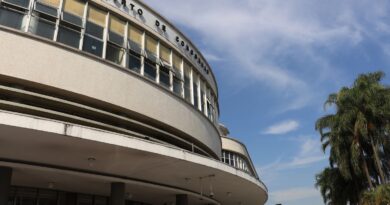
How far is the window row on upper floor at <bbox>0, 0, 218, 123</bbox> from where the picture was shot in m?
13.5

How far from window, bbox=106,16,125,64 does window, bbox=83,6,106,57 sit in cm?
37

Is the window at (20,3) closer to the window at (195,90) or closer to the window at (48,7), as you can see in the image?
the window at (48,7)

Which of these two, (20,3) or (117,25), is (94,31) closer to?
(117,25)

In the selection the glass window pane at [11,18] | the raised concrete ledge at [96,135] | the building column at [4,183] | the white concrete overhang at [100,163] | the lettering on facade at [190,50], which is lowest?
the building column at [4,183]

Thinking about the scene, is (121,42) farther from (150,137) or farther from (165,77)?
(150,137)

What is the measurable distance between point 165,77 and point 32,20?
626 centimetres

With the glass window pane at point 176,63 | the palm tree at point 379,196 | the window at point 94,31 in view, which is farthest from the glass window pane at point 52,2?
the palm tree at point 379,196

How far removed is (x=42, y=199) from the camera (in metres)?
15.2

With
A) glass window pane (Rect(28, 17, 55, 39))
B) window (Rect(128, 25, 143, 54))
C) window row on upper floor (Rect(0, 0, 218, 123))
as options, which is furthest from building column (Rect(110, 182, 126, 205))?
glass window pane (Rect(28, 17, 55, 39))

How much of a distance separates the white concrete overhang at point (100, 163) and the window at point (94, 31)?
180 inches

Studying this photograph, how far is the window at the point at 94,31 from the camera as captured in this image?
14812 mm

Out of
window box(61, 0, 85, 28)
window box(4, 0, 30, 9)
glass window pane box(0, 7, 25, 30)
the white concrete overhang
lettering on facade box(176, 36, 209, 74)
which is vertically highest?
lettering on facade box(176, 36, 209, 74)

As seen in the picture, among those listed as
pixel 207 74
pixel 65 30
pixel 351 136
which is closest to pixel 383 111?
pixel 351 136

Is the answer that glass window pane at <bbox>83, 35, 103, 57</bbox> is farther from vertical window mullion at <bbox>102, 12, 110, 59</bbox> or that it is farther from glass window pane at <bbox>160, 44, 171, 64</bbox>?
glass window pane at <bbox>160, 44, 171, 64</bbox>
